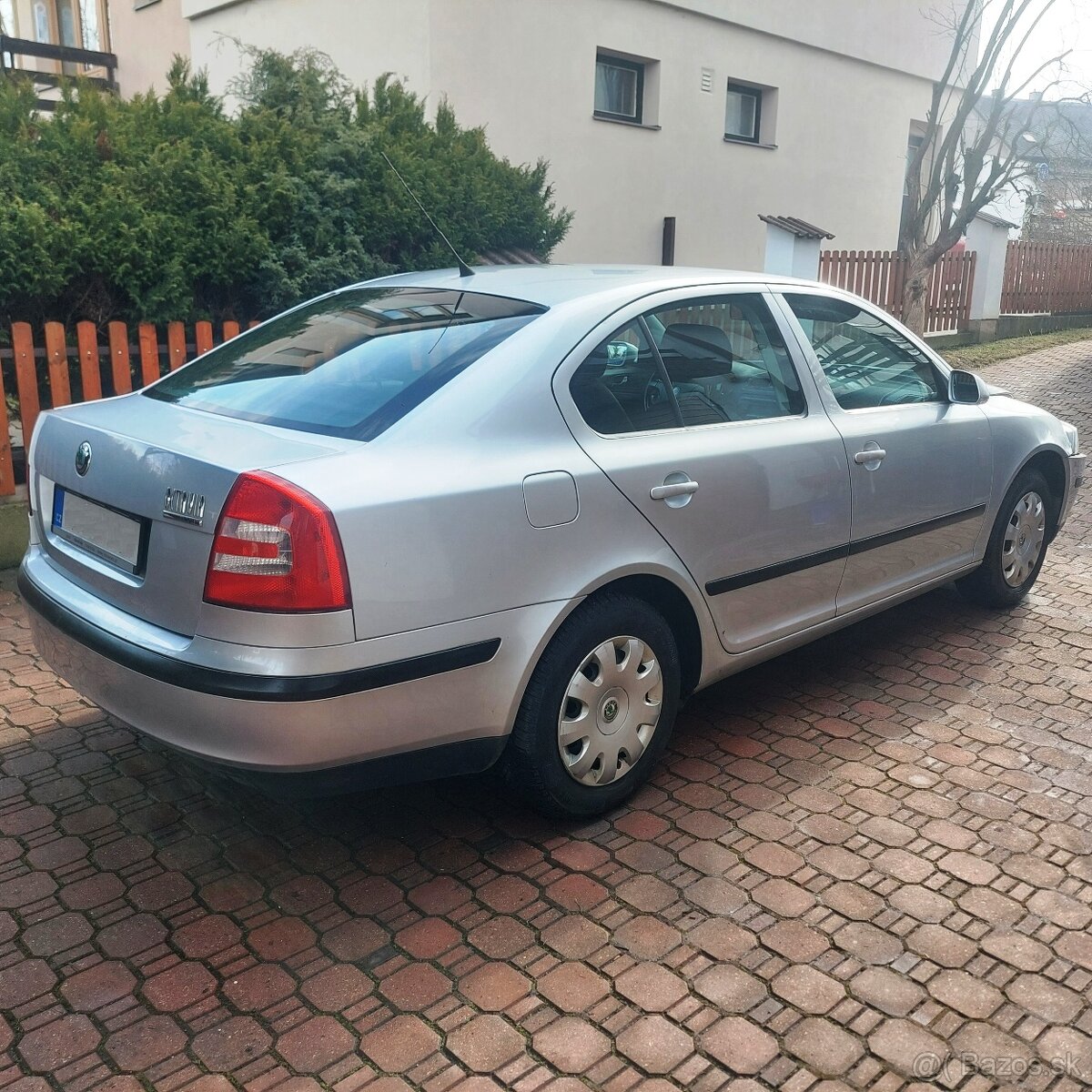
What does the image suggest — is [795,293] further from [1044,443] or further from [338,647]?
[338,647]

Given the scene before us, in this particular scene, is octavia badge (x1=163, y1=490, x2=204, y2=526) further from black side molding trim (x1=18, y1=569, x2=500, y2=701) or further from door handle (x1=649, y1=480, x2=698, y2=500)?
door handle (x1=649, y1=480, x2=698, y2=500)

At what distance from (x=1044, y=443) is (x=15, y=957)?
4.73 meters

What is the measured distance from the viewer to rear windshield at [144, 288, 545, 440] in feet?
10.2

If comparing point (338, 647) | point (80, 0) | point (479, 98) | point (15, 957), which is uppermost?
point (80, 0)

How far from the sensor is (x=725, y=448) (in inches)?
144

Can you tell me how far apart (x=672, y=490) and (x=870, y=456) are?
44.9 inches

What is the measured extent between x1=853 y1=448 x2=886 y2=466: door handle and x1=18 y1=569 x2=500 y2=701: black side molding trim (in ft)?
6.04

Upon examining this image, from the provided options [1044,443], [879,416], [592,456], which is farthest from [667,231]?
[592,456]

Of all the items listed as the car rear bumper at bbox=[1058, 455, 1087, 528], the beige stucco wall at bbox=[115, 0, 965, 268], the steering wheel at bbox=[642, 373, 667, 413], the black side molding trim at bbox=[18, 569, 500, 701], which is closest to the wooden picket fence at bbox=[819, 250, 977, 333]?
the beige stucco wall at bbox=[115, 0, 965, 268]

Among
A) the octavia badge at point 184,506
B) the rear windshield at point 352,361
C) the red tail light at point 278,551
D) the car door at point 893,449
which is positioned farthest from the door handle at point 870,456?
the octavia badge at point 184,506

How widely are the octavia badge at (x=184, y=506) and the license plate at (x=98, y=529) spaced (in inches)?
6.3

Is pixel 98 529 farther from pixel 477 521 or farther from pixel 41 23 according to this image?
pixel 41 23

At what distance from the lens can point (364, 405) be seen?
3.10 metres

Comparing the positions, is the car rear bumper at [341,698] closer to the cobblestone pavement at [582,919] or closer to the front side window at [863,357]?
the cobblestone pavement at [582,919]
